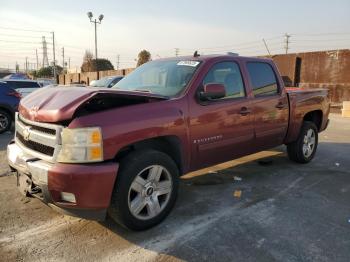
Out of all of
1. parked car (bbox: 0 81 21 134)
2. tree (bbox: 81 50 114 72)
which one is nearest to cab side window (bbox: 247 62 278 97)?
parked car (bbox: 0 81 21 134)

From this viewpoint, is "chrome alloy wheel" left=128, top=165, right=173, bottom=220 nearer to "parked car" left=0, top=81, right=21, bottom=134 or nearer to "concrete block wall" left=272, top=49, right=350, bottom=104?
"parked car" left=0, top=81, right=21, bottom=134

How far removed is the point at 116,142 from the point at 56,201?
77cm

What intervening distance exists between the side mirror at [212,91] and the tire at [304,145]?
9.14ft

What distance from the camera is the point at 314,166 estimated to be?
6.33 m

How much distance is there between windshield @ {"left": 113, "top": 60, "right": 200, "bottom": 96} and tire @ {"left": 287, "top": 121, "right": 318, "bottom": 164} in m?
2.84

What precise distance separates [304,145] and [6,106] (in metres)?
8.47

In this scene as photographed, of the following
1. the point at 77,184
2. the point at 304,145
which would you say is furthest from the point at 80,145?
the point at 304,145

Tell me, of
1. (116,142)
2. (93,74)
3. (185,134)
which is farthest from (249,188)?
(93,74)

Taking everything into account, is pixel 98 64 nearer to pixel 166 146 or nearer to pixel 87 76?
pixel 87 76

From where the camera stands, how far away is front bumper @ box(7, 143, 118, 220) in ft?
10.1

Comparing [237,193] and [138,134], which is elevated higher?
[138,134]

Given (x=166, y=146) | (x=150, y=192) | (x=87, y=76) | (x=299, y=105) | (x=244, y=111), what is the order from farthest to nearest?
1. (x=87, y=76)
2. (x=299, y=105)
3. (x=244, y=111)
4. (x=166, y=146)
5. (x=150, y=192)

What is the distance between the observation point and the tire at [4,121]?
34.0ft

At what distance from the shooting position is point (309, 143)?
652 cm
